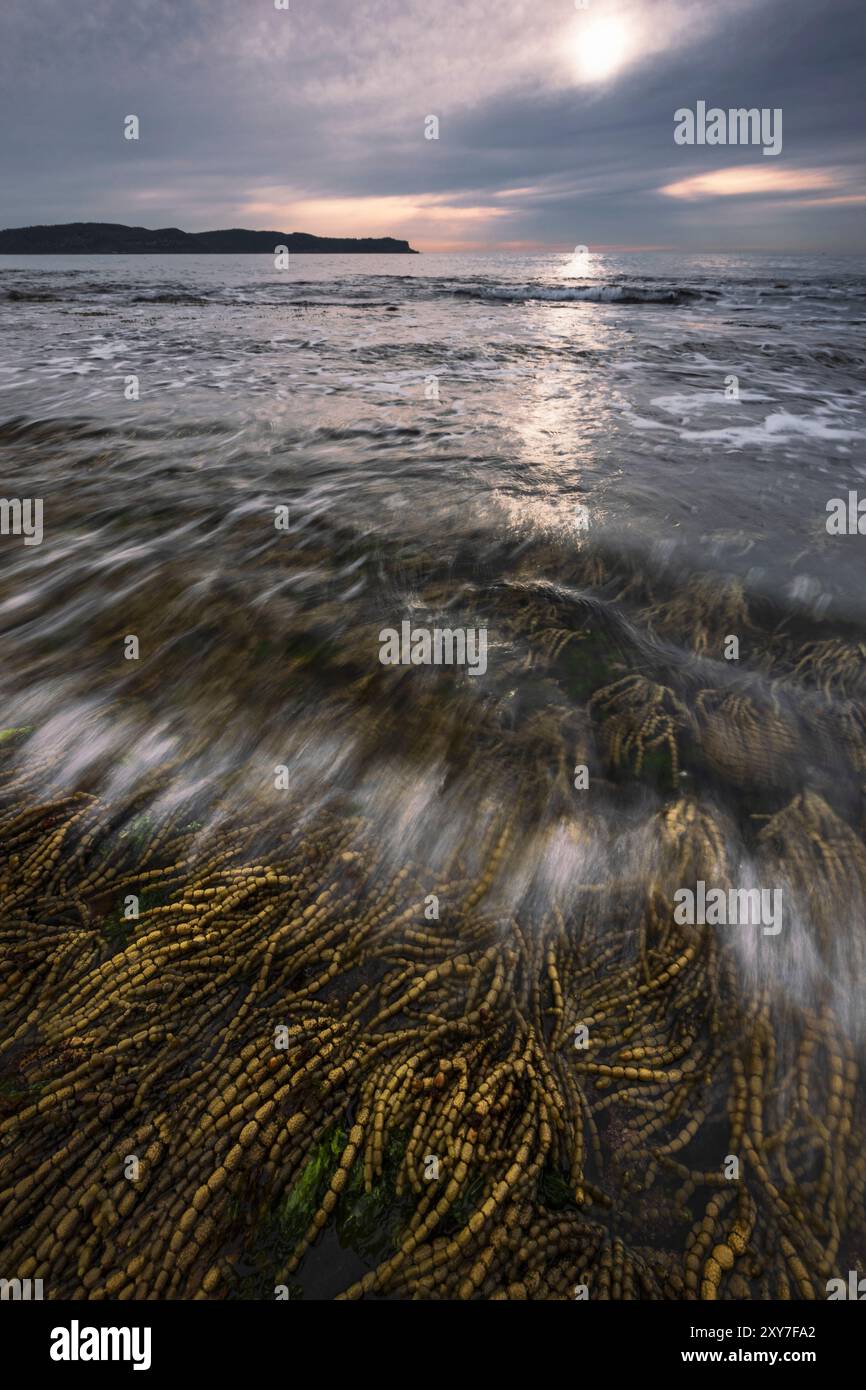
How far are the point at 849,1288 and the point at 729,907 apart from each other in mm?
1229

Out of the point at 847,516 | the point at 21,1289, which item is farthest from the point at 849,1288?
the point at 847,516

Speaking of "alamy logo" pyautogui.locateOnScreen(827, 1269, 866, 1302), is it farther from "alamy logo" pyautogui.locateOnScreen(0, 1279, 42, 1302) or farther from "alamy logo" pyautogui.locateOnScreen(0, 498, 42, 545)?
"alamy logo" pyautogui.locateOnScreen(0, 498, 42, 545)

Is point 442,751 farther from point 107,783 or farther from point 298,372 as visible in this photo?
point 298,372

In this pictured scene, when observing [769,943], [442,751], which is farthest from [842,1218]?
[442,751]

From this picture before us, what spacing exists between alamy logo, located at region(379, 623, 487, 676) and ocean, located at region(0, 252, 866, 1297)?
57mm

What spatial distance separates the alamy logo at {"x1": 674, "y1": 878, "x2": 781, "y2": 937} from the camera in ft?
8.51

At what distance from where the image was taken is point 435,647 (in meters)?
4.58

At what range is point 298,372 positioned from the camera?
592 inches
